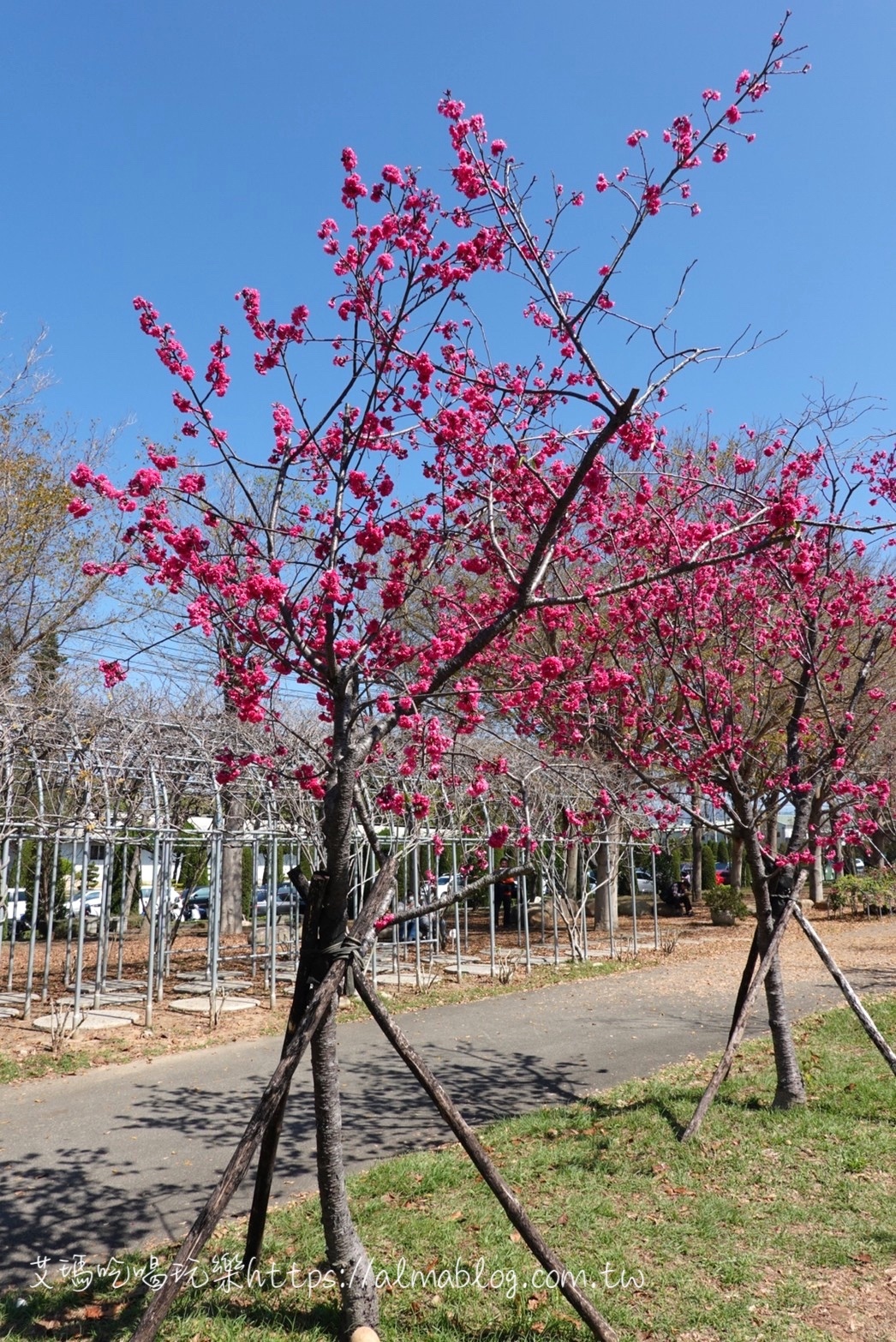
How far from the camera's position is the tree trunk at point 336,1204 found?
11.6 ft

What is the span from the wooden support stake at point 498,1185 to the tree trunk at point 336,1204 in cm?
23

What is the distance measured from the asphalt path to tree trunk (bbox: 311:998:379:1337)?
1.45 metres

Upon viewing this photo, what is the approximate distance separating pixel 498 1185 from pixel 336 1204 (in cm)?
67

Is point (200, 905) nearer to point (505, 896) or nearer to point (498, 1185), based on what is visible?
point (505, 896)

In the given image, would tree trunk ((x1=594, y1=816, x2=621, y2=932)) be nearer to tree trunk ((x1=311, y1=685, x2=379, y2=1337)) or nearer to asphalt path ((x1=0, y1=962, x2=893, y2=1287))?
asphalt path ((x1=0, y1=962, x2=893, y2=1287))

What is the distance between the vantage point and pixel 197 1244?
Result: 3.09 m

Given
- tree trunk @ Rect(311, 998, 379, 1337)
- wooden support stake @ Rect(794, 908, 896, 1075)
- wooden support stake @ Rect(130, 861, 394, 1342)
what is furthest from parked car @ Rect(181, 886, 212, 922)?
wooden support stake @ Rect(130, 861, 394, 1342)

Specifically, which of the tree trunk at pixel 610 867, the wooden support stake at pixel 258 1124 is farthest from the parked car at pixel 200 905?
the wooden support stake at pixel 258 1124

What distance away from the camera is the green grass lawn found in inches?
143

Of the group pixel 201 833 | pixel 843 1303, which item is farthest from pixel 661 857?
pixel 843 1303

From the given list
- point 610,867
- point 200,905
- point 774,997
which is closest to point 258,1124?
point 774,997

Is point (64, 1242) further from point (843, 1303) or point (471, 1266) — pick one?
point (843, 1303)

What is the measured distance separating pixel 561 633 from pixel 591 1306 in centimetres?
1110

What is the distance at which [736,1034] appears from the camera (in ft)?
20.1
